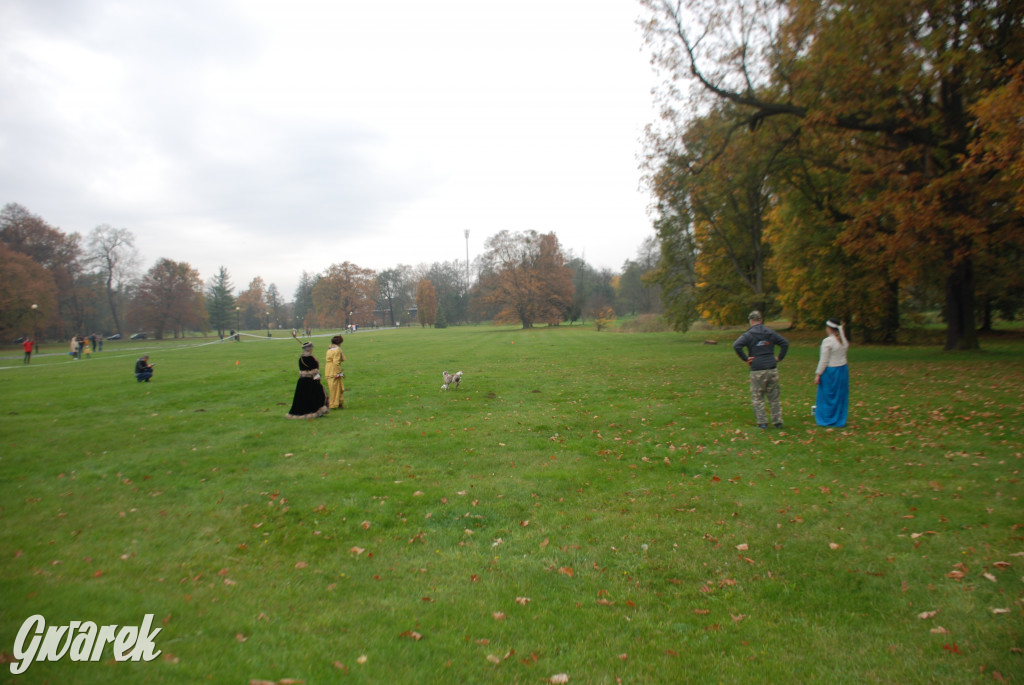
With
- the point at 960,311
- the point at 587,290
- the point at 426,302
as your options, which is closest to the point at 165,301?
the point at 426,302

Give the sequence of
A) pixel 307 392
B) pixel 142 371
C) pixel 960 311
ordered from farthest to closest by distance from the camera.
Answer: pixel 960 311 < pixel 142 371 < pixel 307 392

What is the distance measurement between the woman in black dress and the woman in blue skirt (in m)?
11.5

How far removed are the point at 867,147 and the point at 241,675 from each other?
26930 millimetres

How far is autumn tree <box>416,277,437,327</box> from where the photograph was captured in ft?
358

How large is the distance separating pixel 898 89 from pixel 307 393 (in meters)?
21.7

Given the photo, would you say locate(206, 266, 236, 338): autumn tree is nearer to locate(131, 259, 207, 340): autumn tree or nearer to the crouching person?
locate(131, 259, 207, 340): autumn tree

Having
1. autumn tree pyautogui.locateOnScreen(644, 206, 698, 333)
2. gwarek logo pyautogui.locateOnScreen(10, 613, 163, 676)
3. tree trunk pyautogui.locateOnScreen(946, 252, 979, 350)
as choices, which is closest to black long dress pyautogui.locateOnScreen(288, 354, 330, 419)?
gwarek logo pyautogui.locateOnScreen(10, 613, 163, 676)

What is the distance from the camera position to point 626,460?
9.01 metres

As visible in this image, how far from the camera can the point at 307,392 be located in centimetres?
1303

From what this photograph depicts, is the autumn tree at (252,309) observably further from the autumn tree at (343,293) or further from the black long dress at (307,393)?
the black long dress at (307,393)

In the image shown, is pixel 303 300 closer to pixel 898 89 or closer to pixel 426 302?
pixel 426 302

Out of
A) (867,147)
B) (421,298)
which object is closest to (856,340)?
(867,147)

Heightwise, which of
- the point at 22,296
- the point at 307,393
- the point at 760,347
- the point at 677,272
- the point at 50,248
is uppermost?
the point at 50,248

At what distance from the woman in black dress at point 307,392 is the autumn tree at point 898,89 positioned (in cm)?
1832
